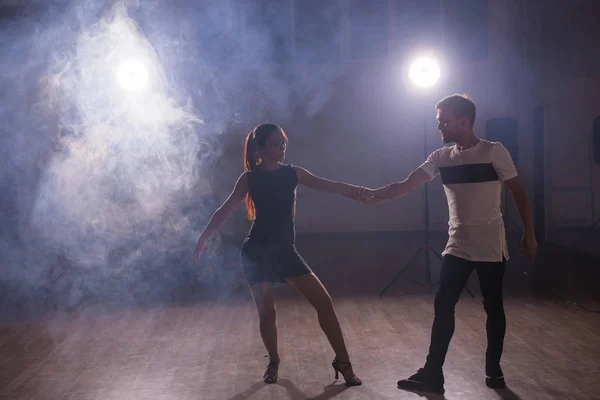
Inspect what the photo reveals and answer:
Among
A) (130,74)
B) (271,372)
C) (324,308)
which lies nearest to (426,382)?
(324,308)

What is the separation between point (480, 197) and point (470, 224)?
0.51 ft

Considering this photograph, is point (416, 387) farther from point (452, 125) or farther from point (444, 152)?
point (452, 125)

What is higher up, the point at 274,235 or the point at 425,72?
the point at 425,72

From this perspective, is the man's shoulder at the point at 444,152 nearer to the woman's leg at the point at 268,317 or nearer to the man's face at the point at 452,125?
the man's face at the point at 452,125

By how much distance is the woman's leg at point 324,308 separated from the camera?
381 centimetres

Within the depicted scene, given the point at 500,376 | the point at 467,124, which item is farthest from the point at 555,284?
the point at 467,124

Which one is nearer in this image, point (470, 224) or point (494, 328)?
point (470, 224)

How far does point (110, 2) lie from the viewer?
29.2 feet

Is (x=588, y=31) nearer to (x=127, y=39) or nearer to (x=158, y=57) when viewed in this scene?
(x=127, y=39)

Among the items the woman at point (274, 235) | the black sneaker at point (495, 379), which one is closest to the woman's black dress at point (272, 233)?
the woman at point (274, 235)

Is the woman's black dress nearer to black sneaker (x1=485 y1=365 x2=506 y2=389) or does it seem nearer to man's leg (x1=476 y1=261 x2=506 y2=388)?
man's leg (x1=476 y1=261 x2=506 y2=388)

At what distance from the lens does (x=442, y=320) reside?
374 centimetres

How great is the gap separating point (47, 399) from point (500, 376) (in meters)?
2.58

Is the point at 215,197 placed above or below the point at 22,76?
below
